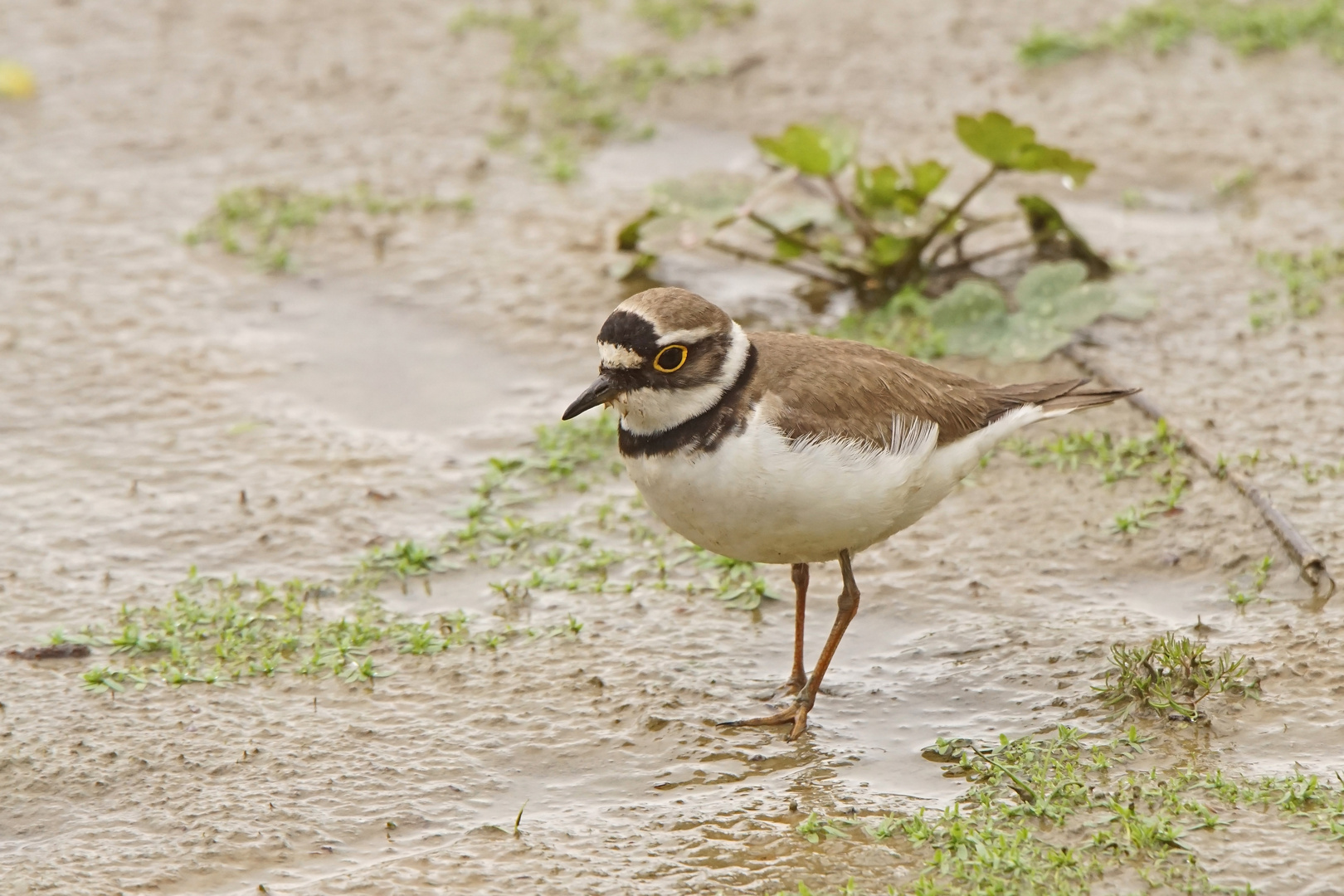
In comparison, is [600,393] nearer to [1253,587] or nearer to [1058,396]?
[1058,396]

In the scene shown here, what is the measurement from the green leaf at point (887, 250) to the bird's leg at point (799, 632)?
8.89 ft

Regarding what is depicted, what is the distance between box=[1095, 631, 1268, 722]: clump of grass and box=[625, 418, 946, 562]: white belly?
36.8 inches

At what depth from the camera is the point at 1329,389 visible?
6895 millimetres

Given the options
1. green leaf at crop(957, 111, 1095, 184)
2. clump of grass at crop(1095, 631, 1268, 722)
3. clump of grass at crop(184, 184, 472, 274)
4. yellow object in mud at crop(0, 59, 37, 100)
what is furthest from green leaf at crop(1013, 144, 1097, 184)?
yellow object in mud at crop(0, 59, 37, 100)

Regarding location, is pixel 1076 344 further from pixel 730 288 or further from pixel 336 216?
pixel 336 216

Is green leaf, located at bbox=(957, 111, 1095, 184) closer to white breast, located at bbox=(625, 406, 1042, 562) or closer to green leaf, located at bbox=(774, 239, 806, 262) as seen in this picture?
green leaf, located at bbox=(774, 239, 806, 262)

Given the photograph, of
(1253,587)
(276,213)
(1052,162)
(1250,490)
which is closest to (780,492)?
(1253,587)

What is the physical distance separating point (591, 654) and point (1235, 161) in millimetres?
5543

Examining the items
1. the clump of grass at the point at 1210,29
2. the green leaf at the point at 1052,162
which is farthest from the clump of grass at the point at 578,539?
the clump of grass at the point at 1210,29

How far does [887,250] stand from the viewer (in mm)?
7742

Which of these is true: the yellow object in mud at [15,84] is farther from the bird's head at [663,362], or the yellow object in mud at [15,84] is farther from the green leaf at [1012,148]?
the bird's head at [663,362]

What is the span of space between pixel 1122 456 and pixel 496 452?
2.81 m

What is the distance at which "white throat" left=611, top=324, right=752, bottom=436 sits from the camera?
5.00 metres

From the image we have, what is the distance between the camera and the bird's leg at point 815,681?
516 centimetres
